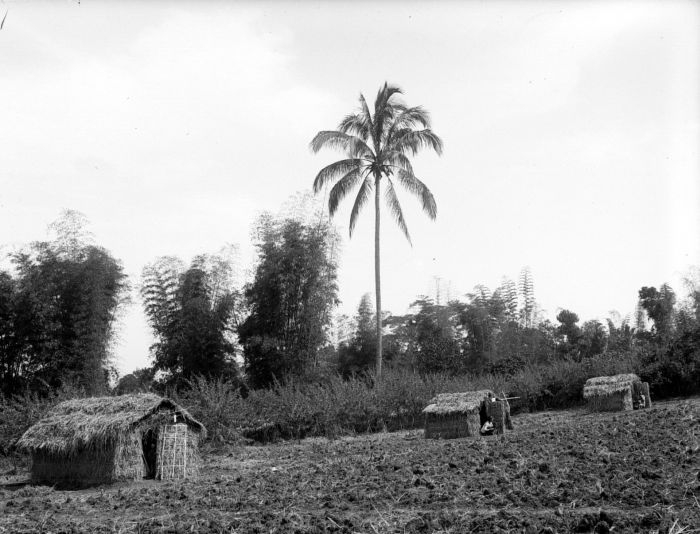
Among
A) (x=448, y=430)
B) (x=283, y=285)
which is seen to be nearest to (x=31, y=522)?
(x=448, y=430)

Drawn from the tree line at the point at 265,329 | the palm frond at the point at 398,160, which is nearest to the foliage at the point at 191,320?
the tree line at the point at 265,329

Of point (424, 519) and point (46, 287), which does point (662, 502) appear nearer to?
point (424, 519)

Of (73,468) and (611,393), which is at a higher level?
(611,393)

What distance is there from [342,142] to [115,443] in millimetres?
13392

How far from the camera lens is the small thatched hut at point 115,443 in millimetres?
14320

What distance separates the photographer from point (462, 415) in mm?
17891

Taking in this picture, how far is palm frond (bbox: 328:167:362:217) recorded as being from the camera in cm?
2389

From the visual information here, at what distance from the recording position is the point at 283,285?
2798cm

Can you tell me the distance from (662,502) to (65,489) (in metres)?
11.9

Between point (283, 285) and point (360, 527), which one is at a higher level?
point (283, 285)

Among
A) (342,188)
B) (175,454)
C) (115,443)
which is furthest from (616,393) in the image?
(115,443)

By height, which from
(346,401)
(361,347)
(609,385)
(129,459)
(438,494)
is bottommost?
(129,459)

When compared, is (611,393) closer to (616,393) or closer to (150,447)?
(616,393)

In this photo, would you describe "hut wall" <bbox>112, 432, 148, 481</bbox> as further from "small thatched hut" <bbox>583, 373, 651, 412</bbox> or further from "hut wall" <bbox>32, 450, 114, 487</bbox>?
"small thatched hut" <bbox>583, 373, 651, 412</bbox>
